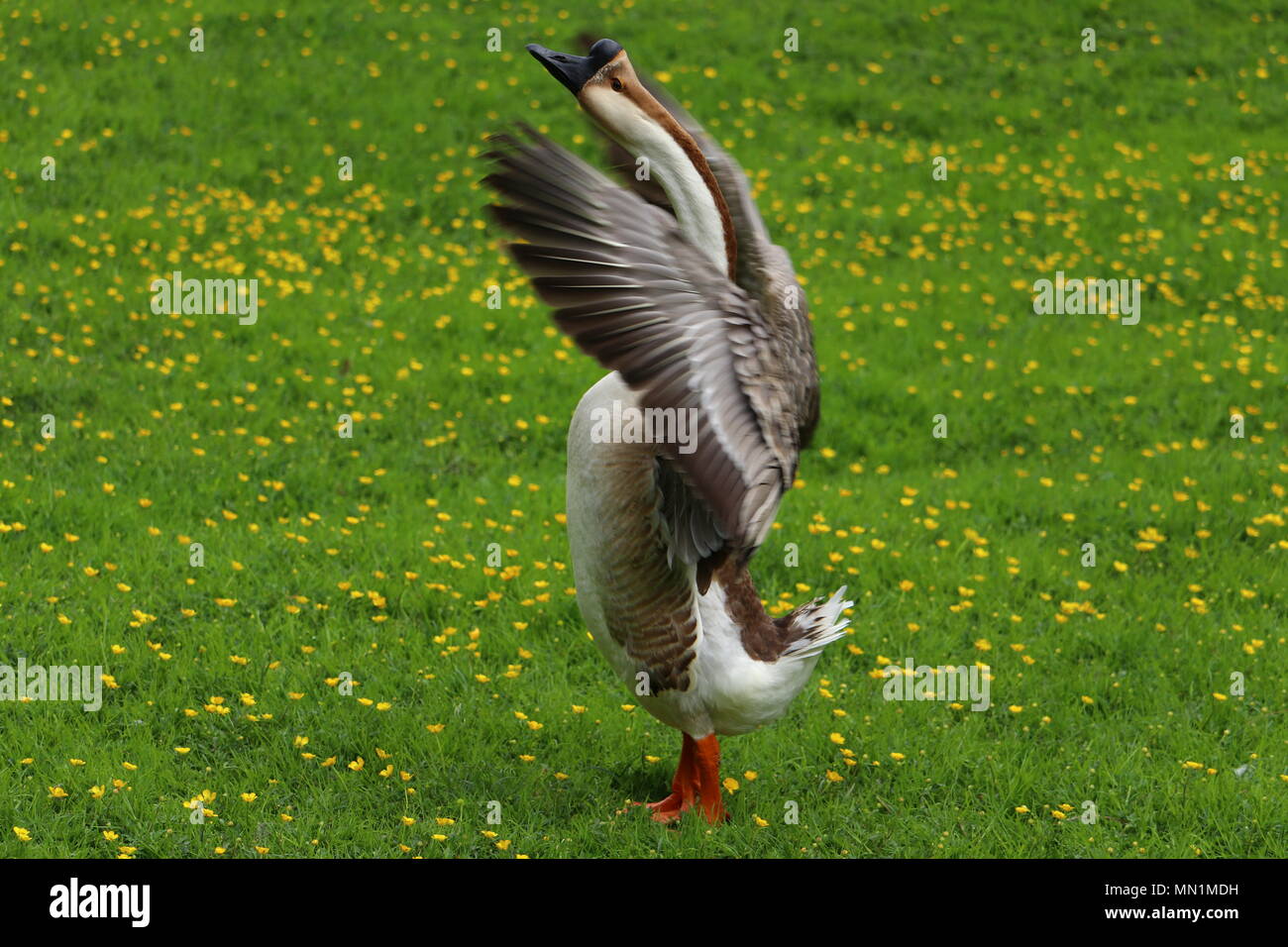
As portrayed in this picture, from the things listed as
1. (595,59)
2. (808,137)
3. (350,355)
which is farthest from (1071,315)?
(595,59)

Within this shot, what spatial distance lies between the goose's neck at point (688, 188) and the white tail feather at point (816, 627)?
134 centimetres

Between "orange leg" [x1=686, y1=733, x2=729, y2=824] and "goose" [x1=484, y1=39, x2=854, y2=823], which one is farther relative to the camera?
"orange leg" [x1=686, y1=733, x2=729, y2=824]

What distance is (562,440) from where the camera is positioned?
8836 millimetres

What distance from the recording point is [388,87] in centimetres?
1412

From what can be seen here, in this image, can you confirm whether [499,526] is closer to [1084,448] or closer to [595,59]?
[595,59]

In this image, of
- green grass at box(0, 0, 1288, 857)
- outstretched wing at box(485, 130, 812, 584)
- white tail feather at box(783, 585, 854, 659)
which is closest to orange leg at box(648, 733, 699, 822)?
green grass at box(0, 0, 1288, 857)

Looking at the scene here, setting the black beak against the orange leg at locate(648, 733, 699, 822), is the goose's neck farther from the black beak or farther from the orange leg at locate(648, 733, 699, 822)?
the orange leg at locate(648, 733, 699, 822)

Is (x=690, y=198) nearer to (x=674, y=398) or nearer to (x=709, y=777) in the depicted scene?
(x=674, y=398)

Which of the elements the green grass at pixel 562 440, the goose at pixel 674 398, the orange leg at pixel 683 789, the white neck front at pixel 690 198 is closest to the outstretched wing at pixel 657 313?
the goose at pixel 674 398

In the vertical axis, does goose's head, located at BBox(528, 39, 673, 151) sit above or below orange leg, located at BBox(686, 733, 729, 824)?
above

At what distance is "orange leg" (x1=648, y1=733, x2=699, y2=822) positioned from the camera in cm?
491

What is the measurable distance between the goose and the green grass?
0.70 m

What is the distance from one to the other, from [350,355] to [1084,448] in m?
5.29

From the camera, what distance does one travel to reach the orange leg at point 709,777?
15.7 ft
